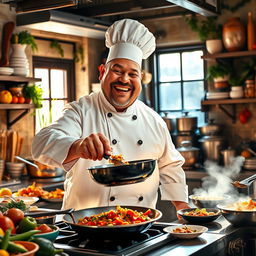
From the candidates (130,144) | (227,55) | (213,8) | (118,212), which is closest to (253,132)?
(227,55)

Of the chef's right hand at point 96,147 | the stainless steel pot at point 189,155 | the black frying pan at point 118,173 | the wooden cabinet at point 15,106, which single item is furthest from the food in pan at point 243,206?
the wooden cabinet at point 15,106

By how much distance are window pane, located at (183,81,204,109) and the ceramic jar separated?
72 centimetres

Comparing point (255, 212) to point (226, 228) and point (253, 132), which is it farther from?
point (253, 132)

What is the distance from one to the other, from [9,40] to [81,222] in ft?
10.7

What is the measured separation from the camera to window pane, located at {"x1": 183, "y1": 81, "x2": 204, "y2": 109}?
6.09 metres

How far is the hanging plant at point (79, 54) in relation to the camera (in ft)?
20.2

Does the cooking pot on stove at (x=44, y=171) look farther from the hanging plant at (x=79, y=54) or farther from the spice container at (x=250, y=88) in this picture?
the spice container at (x=250, y=88)

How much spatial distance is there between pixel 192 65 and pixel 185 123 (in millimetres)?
819

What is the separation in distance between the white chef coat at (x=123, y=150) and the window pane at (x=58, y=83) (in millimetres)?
3073

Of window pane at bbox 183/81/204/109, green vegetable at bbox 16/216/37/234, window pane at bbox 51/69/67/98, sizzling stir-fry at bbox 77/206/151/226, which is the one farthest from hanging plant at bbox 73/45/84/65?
green vegetable at bbox 16/216/37/234

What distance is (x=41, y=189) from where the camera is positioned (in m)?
4.42

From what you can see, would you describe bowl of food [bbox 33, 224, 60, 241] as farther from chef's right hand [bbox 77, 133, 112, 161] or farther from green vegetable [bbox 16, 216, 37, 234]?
chef's right hand [bbox 77, 133, 112, 161]

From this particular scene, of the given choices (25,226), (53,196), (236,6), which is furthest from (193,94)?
(25,226)

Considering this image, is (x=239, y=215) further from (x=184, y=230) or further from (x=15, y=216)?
(x=15, y=216)
